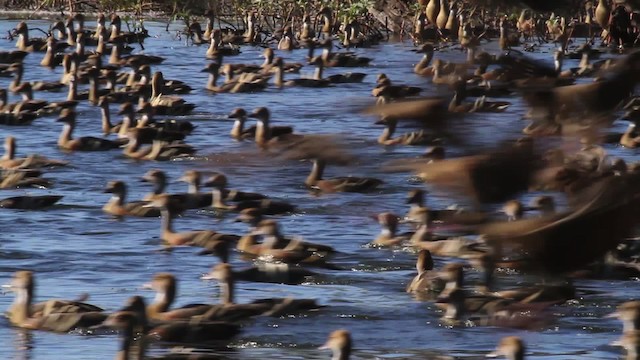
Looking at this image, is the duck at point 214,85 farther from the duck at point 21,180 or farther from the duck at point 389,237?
the duck at point 389,237

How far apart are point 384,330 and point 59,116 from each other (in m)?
13.0

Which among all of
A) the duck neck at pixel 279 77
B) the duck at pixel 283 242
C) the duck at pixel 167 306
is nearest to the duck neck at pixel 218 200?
the duck at pixel 283 242

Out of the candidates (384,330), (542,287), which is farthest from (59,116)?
(542,287)

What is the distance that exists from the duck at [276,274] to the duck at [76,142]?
24.8ft

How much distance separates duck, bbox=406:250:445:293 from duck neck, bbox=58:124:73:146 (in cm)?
887

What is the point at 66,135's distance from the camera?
21531 mm

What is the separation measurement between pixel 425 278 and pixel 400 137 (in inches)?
345

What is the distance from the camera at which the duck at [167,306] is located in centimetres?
1146

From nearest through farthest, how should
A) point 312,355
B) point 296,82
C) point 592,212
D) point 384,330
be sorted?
point 592,212 → point 312,355 → point 384,330 → point 296,82

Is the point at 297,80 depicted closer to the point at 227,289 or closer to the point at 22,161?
the point at 22,161

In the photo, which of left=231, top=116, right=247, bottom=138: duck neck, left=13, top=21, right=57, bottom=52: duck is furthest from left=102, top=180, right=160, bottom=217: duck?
left=13, top=21, right=57, bottom=52: duck

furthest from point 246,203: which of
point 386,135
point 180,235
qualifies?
point 386,135

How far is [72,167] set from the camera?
65.2 ft

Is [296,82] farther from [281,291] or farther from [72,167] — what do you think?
[281,291]
